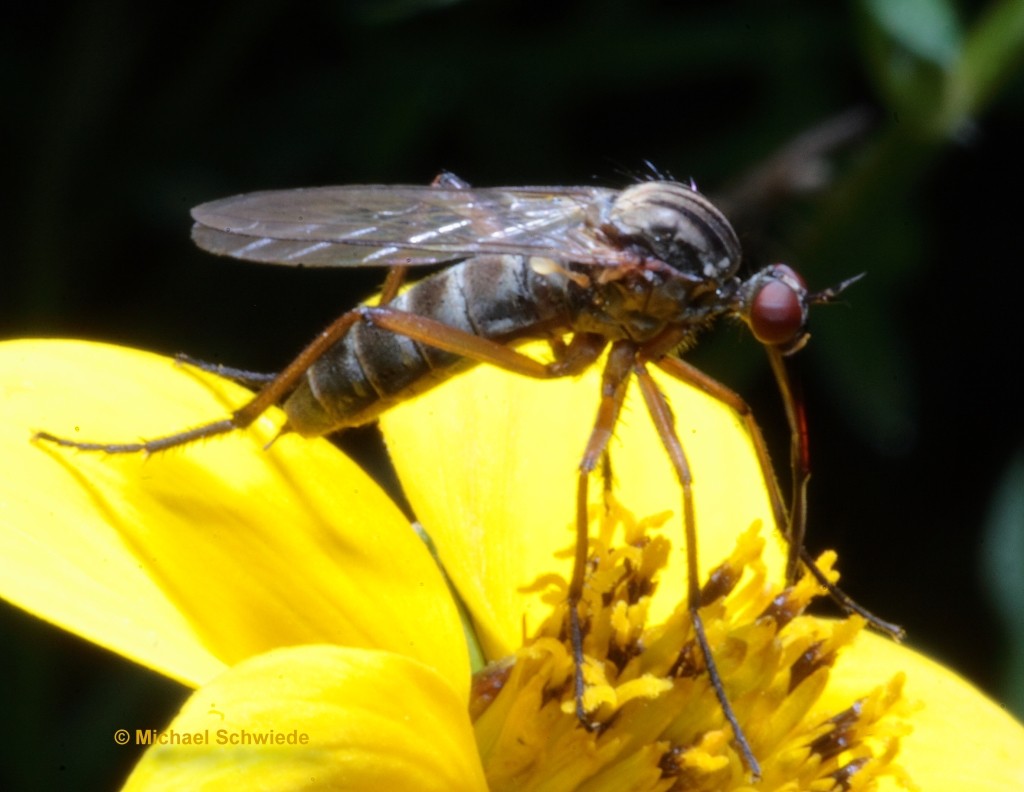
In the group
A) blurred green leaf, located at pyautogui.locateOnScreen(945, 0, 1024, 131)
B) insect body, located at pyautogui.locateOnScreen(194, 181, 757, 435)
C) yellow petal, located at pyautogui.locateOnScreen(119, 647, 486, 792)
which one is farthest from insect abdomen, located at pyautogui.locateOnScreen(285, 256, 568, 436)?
blurred green leaf, located at pyautogui.locateOnScreen(945, 0, 1024, 131)

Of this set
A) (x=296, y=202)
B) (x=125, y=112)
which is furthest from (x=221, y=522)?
(x=125, y=112)

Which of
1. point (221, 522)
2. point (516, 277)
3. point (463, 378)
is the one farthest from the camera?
point (463, 378)

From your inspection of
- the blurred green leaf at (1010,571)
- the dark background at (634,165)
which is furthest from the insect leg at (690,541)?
the blurred green leaf at (1010,571)

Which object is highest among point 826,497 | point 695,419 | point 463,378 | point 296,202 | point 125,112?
point 125,112

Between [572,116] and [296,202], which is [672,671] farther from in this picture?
[572,116]

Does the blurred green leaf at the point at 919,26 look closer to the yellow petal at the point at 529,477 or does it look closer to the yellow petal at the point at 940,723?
the yellow petal at the point at 529,477

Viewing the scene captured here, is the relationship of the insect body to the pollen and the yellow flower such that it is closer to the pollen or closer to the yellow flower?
the yellow flower

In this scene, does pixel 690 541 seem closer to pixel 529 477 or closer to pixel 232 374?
pixel 529 477
